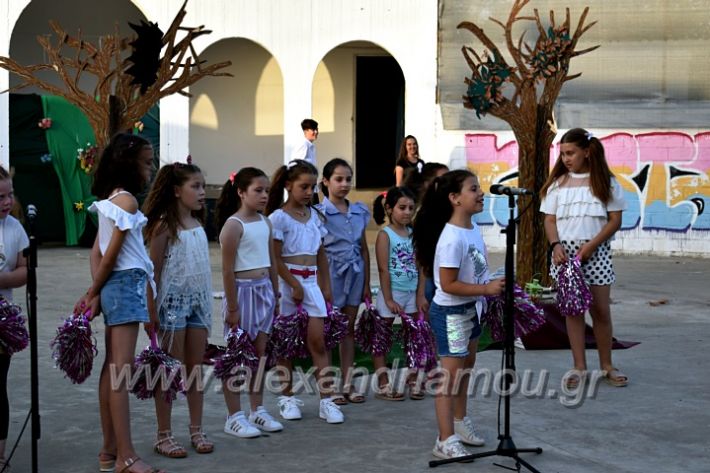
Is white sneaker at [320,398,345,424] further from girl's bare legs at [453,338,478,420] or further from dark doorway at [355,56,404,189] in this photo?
dark doorway at [355,56,404,189]

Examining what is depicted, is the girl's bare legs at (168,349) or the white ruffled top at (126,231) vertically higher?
the white ruffled top at (126,231)

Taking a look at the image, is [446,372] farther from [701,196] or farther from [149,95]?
[701,196]

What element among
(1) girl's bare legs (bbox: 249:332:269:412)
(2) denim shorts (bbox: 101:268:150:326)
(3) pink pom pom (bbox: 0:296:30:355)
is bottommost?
(1) girl's bare legs (bbox: 249:332:269:412)

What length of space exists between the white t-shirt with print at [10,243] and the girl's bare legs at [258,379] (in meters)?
1.43

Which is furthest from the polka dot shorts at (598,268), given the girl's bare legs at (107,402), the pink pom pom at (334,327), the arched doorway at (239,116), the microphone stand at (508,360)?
the arched doorway at (239,116)

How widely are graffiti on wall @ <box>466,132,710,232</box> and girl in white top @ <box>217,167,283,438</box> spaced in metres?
10.2

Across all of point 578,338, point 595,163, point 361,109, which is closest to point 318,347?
point 578,338

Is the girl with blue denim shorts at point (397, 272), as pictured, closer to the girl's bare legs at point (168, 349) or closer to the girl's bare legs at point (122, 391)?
the girl's bare legs at point (168, 349)

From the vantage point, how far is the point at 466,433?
226 inches

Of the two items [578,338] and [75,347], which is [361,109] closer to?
[578,338]

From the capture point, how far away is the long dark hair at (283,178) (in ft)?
21.0

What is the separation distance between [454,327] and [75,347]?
73.5 inches

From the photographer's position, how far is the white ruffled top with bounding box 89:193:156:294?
16.3 ft

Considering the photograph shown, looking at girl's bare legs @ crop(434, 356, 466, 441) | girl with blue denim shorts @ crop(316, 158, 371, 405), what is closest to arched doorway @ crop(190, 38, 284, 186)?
girl with blue denim shorts @ crop(316, 158, 371, 405)
